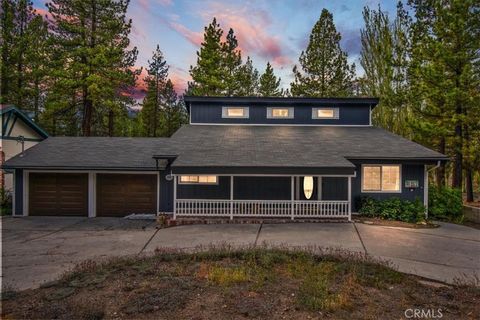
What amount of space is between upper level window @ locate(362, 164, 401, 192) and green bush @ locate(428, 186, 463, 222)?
2.16m

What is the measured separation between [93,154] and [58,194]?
8.50 ft

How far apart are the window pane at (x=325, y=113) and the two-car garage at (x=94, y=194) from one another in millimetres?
11055

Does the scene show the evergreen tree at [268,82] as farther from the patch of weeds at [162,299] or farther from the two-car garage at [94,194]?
the patch of weeds at [162,299]

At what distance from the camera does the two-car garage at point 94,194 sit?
47.6ft

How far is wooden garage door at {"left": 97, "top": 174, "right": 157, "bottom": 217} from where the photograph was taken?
14547 mm

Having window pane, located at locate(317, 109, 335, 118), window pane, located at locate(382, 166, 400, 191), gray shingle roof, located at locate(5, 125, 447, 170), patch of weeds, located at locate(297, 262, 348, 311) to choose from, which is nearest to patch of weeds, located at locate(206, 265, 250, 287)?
patch of weeds, located at locate(297, 262, 348, 311)

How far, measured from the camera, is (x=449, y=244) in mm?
9688

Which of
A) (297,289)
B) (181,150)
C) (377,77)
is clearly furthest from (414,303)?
(377,77)

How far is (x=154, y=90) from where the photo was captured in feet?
115

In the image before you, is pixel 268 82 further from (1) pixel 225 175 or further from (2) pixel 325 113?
(1) pixel 225 175

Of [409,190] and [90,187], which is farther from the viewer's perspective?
[90,187]

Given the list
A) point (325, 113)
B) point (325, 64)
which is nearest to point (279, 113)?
point (325, 113)

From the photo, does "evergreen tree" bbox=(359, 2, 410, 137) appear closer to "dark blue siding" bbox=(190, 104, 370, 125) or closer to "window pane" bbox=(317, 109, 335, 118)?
"dark blue siding" bbox=(190, 104, 370, 125)

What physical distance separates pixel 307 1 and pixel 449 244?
15.4 m
